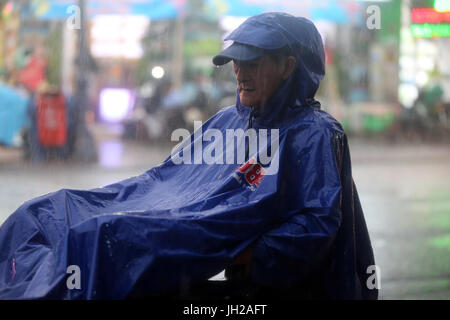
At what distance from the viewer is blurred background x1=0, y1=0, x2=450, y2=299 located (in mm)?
8805

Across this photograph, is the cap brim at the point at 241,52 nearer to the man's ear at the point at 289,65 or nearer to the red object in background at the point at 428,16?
the man's ear at the point at 289,65

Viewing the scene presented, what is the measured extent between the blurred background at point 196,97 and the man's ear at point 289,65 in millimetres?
2165

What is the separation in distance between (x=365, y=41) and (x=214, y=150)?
20803mm

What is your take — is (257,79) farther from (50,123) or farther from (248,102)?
(50,123)

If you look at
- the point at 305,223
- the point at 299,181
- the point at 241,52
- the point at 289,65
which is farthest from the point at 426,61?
the point at 305,223

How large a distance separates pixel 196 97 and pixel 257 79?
50.7 feet

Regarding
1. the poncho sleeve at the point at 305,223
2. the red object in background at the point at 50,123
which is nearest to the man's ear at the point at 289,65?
the poncho sleeve at the point at 305,223

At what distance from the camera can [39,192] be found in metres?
9.22

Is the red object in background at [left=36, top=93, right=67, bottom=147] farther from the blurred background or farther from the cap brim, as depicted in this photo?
the cap brim

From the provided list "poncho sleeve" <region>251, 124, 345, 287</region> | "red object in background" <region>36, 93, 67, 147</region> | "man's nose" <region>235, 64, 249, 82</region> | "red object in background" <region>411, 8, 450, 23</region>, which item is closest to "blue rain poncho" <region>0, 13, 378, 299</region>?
"poncho sleeve" <region>251, 124, 345, 287</region>

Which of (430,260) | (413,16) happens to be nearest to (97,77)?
(413,16)

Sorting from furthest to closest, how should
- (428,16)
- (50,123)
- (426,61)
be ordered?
(426,61) < (428,16) < (50,123)

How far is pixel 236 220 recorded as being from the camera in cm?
255

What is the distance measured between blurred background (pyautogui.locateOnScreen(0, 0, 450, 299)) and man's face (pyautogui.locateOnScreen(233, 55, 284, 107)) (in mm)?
2196
